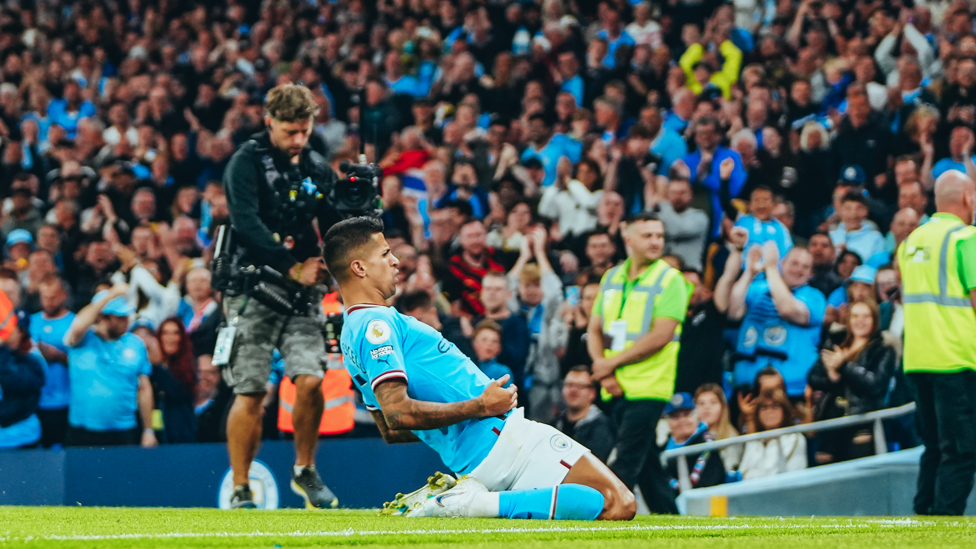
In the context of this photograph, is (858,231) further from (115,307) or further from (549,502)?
(115,307)

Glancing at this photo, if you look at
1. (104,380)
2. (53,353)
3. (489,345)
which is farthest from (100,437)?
(489,345)

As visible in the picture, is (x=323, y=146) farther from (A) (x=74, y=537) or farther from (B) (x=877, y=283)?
(A) (x=74, y=537)

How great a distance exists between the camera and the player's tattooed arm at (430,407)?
453cm

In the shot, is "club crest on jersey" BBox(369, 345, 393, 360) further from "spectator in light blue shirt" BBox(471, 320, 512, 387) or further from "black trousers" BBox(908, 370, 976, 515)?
"spectator in light blue shirt" BBox(471, 320, 512, 387)

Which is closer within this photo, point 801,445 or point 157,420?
point 801,445

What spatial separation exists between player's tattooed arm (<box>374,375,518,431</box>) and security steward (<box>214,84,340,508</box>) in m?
1.87

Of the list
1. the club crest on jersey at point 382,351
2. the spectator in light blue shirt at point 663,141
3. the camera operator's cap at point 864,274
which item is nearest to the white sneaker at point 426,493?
the club crest on jersey at point 382,351

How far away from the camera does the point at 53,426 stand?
9.76m

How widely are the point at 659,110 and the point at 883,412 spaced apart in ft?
15.7

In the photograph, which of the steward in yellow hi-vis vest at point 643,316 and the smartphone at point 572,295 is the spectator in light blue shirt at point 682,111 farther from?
the steward in yellow hi-vis vest at point 643,316

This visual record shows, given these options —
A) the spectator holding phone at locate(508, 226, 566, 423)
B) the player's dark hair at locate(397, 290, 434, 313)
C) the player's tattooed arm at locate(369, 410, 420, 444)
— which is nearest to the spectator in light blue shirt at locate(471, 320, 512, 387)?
the spectator holding phone at locate(508, 226, 566, 423)

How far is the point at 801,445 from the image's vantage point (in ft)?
25.9

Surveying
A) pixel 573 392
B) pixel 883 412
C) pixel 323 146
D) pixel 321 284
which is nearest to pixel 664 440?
pixel 573 392

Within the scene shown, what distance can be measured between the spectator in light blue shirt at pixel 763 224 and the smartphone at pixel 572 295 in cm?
143
